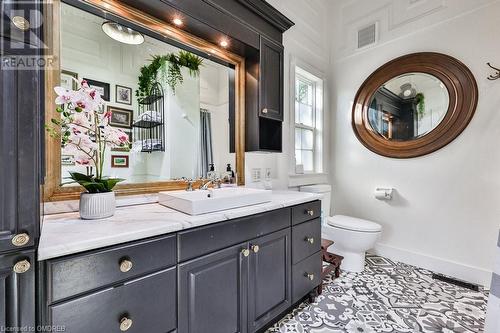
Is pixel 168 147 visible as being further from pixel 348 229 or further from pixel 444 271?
pixel 444 271

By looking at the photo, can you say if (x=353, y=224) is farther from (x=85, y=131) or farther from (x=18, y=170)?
(x=18, y=170)

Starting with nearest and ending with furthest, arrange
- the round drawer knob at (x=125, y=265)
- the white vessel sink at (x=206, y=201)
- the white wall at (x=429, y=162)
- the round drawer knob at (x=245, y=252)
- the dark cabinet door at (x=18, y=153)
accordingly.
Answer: the dark cabinet door at (x=18, y=153)
the round drawer knob at (x=125, y=265)
the white vessel sink at (x=206, y=201)
the round drawer knob at (x=245, y=252)
the white wall at (x=429, y=162)

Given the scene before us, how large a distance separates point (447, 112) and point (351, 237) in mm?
1498

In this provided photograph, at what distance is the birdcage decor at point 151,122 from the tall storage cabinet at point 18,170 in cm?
75

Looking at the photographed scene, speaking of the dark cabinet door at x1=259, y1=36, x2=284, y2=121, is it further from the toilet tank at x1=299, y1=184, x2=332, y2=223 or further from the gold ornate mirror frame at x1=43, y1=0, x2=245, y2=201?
the toilet tank at x1=299, y1=184, x2=332, y2=223

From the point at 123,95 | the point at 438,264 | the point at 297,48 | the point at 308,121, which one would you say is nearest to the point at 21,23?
the point at 123,95

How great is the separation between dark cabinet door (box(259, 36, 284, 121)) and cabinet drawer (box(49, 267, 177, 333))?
137 cm

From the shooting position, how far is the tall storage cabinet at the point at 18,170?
61 cm

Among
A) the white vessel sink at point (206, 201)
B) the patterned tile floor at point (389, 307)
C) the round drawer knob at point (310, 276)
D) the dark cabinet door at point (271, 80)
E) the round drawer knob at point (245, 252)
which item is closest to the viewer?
the white vessel sink at point (206, 201)

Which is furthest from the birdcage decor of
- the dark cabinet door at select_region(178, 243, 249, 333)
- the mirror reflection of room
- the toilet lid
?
the toilet lid

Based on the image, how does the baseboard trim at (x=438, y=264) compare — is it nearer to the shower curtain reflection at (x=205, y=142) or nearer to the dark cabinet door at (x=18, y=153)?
the shower curtain reflection at (x=205, y=142)

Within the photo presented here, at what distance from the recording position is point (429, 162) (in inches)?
88.4

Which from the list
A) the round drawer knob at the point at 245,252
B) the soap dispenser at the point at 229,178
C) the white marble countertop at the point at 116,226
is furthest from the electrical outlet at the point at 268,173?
the round drawer knob at the point at 245,252

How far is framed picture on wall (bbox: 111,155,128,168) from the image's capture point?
1.30 m
